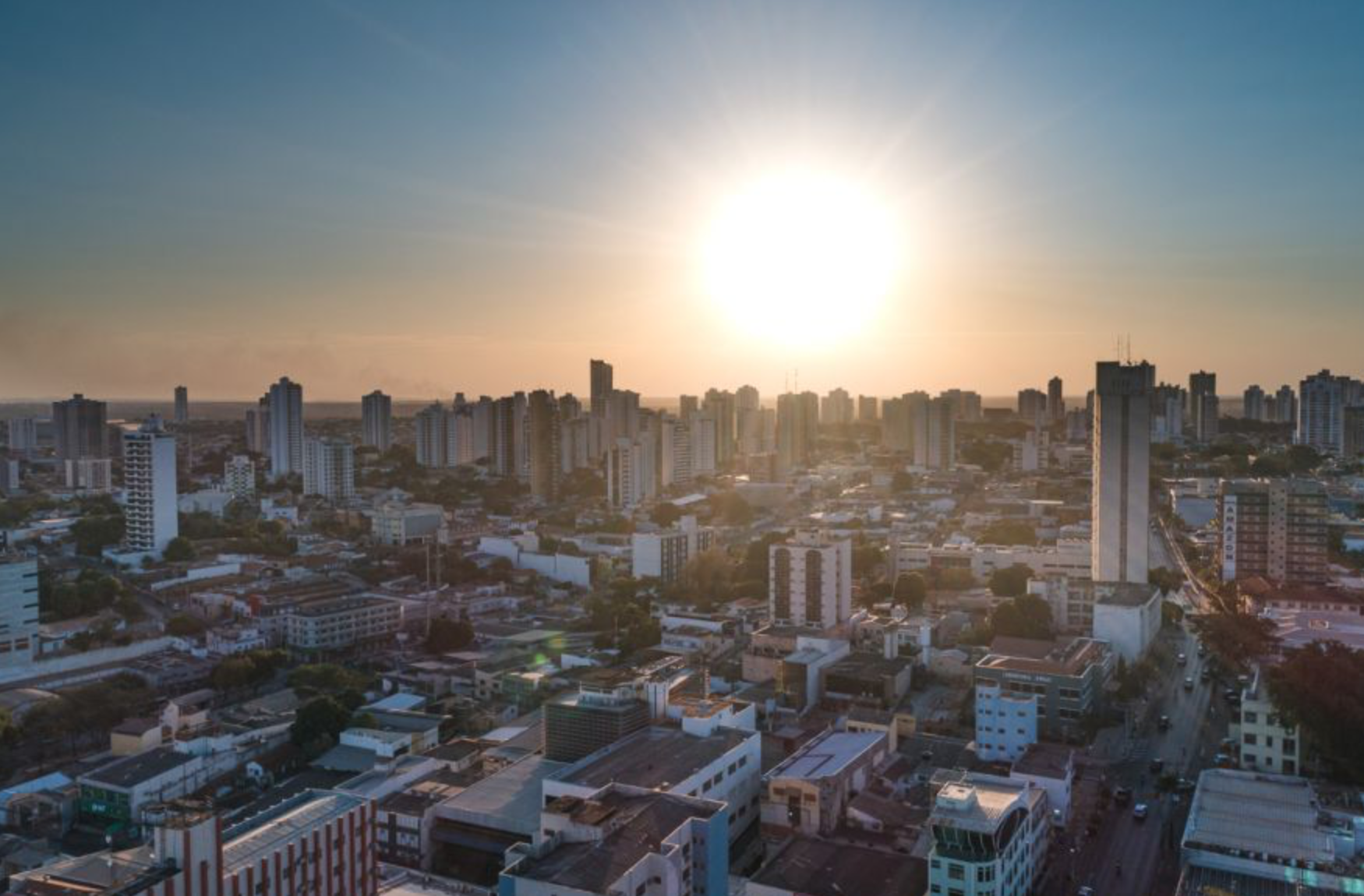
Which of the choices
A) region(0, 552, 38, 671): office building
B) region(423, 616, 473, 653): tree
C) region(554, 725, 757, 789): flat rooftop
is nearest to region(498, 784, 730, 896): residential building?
region(554, 725, 757, 789): flat rooftop

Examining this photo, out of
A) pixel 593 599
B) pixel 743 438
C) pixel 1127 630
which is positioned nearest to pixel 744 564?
pixel 593 599

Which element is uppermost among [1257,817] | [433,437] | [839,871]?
[433,437]

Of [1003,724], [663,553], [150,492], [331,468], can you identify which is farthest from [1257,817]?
[331,468]

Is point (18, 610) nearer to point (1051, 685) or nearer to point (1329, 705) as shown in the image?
point (1051, 685)

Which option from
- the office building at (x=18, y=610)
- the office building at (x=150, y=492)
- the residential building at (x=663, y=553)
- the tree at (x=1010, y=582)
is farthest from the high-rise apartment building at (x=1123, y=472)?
the office building at (x=150, y=492)

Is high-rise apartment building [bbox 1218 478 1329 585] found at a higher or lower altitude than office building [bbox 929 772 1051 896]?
higher

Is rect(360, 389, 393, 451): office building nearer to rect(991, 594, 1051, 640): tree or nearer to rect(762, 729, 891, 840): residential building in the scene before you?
rect(991, 594, 1051, 640): tree

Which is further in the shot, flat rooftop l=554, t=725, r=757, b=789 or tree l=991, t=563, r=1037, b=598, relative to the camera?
tree l=991, t=563, r=1037, b=598
